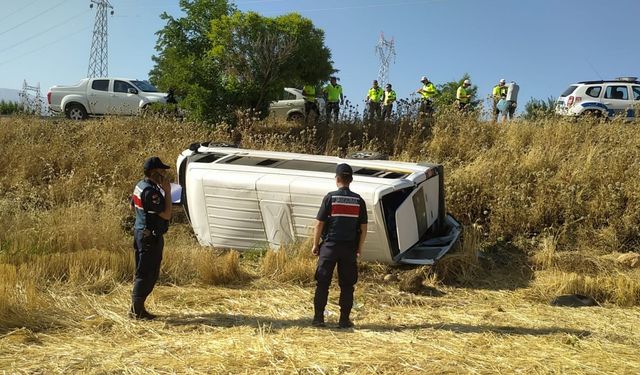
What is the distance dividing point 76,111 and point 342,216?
47.2ft

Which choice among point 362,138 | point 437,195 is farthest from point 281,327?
point 362,138

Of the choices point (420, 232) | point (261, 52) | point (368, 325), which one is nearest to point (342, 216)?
point (368, 325)

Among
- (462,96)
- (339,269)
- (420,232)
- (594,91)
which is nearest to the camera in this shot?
(339,269)

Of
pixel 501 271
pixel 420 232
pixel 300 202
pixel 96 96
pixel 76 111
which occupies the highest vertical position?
pixel 96 96

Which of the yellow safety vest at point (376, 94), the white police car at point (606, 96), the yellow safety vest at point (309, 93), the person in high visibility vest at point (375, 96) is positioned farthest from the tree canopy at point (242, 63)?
the white police car at point (606, 96)

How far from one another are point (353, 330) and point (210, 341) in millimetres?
1312

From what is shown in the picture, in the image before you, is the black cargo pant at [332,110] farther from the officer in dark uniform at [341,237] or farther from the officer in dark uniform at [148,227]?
the officer in dark uniform at [148,227]

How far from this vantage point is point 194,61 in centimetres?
1288

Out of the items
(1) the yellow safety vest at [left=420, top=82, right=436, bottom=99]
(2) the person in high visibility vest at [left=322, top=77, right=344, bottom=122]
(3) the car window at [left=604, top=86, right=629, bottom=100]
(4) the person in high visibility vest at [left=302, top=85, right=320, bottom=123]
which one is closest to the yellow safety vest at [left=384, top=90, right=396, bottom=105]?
(1) the yellow safety vest at [left=420, top=82, right=436, bottom=99]

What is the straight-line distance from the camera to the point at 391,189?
6.33m

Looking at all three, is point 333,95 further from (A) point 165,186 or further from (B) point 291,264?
(A) point 165,186

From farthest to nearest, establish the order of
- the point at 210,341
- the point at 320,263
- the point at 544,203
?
the point at 544,203 → the point at 320,263 → the point at 210,341

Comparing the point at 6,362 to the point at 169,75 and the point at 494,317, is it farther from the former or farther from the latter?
the point at 169,75

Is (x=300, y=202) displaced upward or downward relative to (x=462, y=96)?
downward
